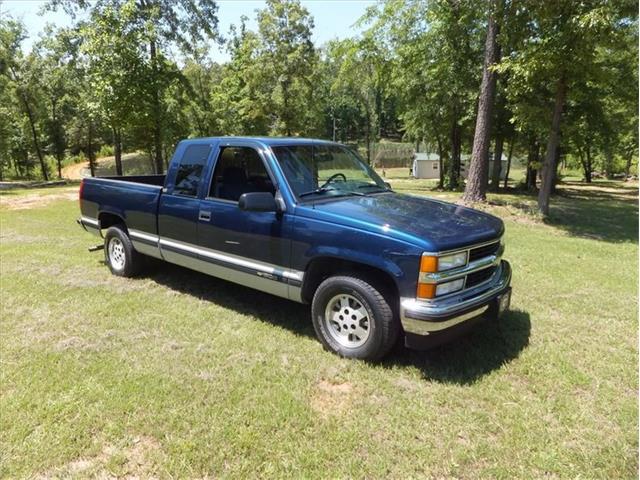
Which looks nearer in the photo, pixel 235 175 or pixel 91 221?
pixel 235 175

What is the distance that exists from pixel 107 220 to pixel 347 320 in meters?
4.30

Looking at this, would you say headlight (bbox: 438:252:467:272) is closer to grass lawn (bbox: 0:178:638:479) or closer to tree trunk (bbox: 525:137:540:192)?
grass lawn (bbox: 0:178:638:479)

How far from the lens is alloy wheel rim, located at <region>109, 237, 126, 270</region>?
6.12 meters

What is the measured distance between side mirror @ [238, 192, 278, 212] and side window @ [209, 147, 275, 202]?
0.68m

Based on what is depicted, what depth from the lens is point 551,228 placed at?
10.6m

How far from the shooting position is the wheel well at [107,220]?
624cm

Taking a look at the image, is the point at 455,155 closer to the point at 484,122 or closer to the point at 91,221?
the point at 484,122

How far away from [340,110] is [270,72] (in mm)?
52417

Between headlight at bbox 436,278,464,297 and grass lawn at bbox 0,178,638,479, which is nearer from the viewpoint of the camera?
grass lawn at bbox 0,178,638,479

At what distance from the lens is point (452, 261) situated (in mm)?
3383

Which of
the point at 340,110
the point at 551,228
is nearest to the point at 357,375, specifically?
the point at 551,228

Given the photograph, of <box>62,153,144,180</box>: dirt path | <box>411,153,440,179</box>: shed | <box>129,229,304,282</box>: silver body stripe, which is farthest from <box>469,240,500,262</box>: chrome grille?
<box>411,153,440,179</box>: shed

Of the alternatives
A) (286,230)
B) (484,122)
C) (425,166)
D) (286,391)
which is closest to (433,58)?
(484,122)

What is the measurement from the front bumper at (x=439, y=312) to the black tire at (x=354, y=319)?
185 millimetres
